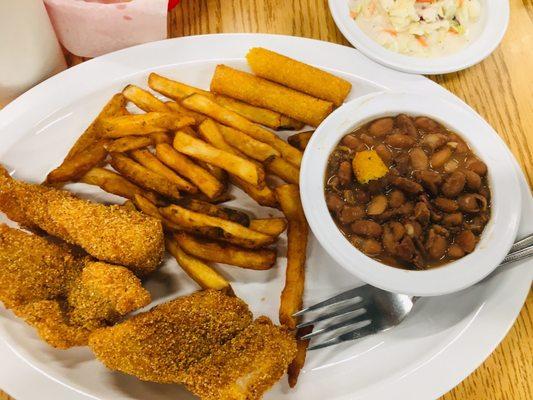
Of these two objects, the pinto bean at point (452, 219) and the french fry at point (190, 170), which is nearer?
the pinto bean at point (452, 219)

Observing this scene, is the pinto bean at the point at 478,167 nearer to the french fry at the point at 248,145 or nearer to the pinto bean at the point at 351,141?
the pinto bean at the point at 351,141

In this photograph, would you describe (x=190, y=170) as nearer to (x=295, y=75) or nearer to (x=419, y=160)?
(x=295, y=75)

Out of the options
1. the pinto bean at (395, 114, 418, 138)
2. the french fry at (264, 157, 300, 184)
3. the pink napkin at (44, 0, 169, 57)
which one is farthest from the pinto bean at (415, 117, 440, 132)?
the pink napkin at (44, 0, 169, 57)

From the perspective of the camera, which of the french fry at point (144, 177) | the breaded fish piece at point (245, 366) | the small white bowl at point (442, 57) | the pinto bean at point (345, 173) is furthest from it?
the small white bowl at point (442, 57)

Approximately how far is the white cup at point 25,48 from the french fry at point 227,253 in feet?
2.14

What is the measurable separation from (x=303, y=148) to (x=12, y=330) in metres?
0.90

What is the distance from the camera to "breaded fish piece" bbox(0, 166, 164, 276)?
1267 millimetres

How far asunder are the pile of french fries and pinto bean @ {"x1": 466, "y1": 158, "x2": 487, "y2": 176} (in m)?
0.42

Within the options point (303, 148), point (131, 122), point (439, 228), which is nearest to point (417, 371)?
point (439, 228)

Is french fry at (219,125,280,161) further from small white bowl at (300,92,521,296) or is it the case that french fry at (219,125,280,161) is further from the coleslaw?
the coleslaw

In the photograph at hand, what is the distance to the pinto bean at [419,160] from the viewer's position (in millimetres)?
1254

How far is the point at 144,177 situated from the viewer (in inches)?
53.4

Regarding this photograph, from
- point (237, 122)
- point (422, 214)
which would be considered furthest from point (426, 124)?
point (237, 122)

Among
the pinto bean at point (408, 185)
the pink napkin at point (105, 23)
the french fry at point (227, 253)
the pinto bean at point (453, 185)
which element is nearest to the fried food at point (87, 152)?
the pink napkin at point (105, 23)
